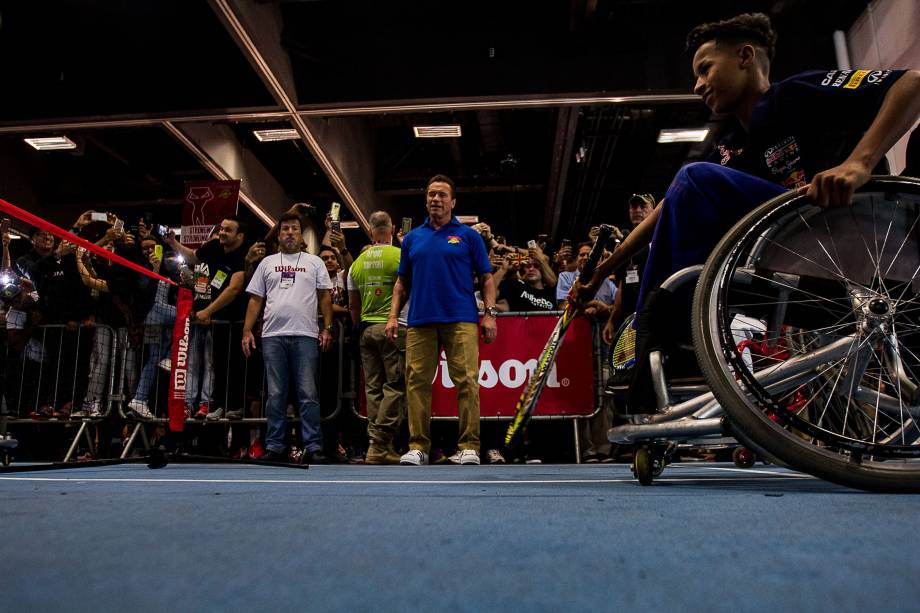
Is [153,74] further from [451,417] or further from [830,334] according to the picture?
[830,334]

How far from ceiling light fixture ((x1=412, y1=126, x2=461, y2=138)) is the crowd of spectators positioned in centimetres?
358

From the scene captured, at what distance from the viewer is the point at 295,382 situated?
4508mm

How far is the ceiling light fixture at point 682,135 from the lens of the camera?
9359 mm

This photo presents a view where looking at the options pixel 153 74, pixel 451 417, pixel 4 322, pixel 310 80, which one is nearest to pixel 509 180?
pixel 310 80

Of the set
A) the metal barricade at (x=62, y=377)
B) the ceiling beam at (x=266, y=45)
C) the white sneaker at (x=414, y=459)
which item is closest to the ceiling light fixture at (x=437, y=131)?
the ceiling beam at (x=266, y=45)

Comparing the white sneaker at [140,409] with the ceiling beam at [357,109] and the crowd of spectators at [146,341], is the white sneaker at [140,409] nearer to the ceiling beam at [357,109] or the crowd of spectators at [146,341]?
the crowd of spectators at [146,341]

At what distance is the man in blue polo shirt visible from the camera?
13.4 ft

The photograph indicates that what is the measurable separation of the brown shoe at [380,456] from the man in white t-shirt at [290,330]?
34 centimetres

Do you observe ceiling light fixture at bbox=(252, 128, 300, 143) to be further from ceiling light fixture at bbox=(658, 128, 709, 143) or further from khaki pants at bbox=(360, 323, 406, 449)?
ceiling light fixture at bbox=(658, 128, 709, 143)

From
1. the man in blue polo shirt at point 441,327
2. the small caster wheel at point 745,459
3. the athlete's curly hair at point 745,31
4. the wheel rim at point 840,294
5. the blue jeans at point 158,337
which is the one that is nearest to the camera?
the wheel rim at point 840,294

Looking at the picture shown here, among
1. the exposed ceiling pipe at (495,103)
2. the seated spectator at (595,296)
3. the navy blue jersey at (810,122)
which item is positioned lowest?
the navy blue jersey at (810,122)

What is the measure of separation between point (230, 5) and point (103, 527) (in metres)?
5.82

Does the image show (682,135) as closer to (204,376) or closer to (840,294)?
(204,376)

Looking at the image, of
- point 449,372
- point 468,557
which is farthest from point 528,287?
point 468,557
